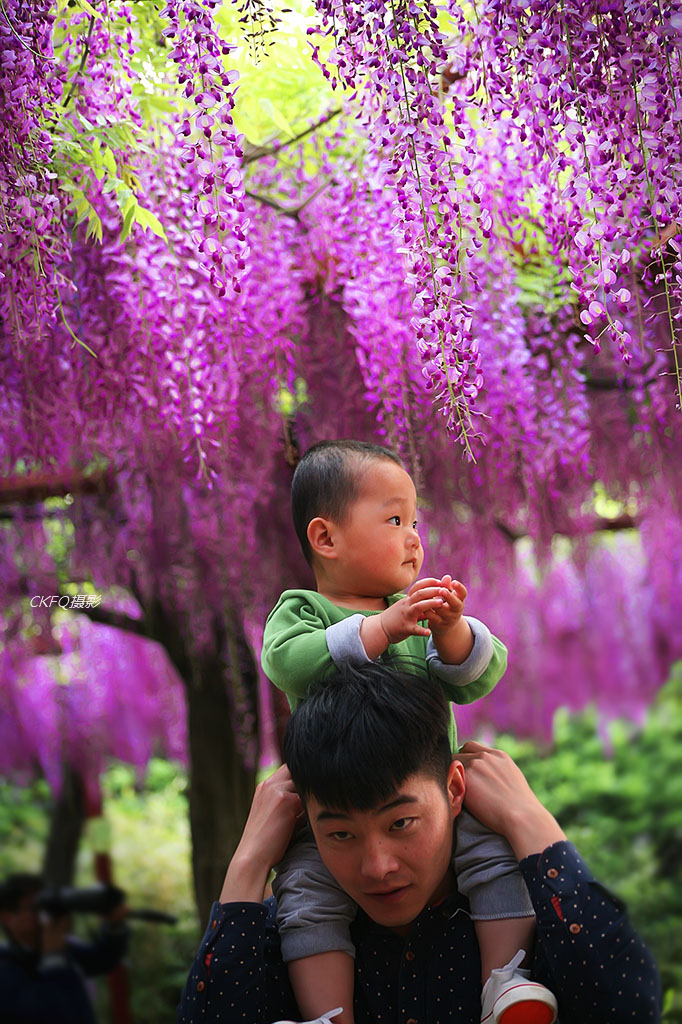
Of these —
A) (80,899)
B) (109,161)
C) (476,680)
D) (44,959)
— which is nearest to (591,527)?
(109,161)

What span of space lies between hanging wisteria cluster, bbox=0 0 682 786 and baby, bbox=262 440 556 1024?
0.25 meters

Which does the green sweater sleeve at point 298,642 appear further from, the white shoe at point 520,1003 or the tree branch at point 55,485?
the tree branch at point 55,485

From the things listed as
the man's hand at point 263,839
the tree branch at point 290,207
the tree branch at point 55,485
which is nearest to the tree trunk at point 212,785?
the tree branch at point 55,485

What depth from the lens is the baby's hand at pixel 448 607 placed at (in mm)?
1611

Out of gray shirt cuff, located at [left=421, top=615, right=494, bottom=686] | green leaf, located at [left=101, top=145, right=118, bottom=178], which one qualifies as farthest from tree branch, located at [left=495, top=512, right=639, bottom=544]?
gray shirt cuff, located at [left=421, top=615, right=494, bottom=686]

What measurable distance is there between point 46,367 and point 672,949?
6959mm

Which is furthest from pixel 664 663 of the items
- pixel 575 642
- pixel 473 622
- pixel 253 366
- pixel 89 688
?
pixel 473 622

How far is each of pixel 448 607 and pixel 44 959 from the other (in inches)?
249

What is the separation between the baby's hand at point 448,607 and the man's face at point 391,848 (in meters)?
0.25

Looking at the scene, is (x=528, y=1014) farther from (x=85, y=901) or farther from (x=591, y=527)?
(x=85, y=901)

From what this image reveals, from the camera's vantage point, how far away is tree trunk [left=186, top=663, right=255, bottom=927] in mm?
4695

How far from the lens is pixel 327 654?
1.71 m

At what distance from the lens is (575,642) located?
26.3 feet

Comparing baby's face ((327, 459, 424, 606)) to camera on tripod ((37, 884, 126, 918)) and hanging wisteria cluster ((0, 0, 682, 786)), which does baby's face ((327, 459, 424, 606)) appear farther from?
camera on tripod ((37, 884, 126, 918))
